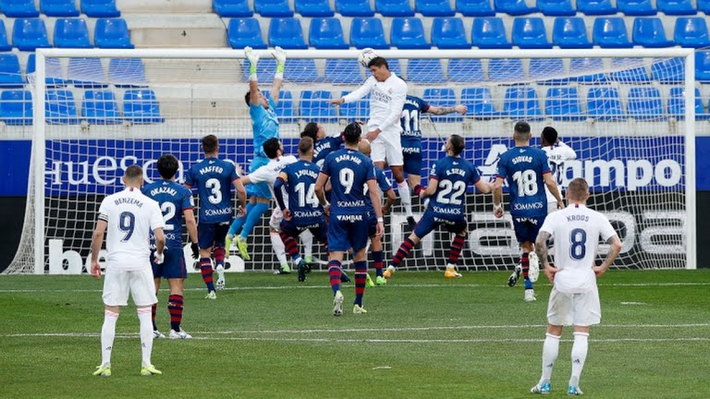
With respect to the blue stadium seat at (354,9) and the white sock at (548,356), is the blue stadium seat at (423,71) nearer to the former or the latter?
the blue stadium seat at (354,9)

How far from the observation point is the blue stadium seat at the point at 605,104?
22172 mm

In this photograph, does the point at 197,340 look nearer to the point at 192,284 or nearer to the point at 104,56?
the point at 192,284

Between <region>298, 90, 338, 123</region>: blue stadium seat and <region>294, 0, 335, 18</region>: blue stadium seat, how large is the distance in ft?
16.4

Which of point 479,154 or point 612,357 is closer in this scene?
point 612,357

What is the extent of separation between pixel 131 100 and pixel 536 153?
27.8 feet

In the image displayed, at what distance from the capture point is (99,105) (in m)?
22.1

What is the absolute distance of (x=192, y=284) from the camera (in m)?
18.8

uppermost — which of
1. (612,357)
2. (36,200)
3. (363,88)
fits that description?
(363,88)

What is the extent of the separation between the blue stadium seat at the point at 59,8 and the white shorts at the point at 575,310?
19372mm

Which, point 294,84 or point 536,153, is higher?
point 294,84

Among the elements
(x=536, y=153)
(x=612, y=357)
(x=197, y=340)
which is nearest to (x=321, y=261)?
(x=536, y=153)

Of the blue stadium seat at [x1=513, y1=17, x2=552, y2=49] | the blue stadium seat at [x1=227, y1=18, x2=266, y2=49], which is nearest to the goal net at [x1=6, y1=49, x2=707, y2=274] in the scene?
the blue stadium seat at [x1=227, y1=18, x2=266, y2=49]

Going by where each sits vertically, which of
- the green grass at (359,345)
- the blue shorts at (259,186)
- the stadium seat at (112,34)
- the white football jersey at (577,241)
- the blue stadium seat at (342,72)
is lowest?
the green grass at (359,345)

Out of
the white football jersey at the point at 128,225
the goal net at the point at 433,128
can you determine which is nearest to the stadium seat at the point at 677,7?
the goal net at the point at 433,128
